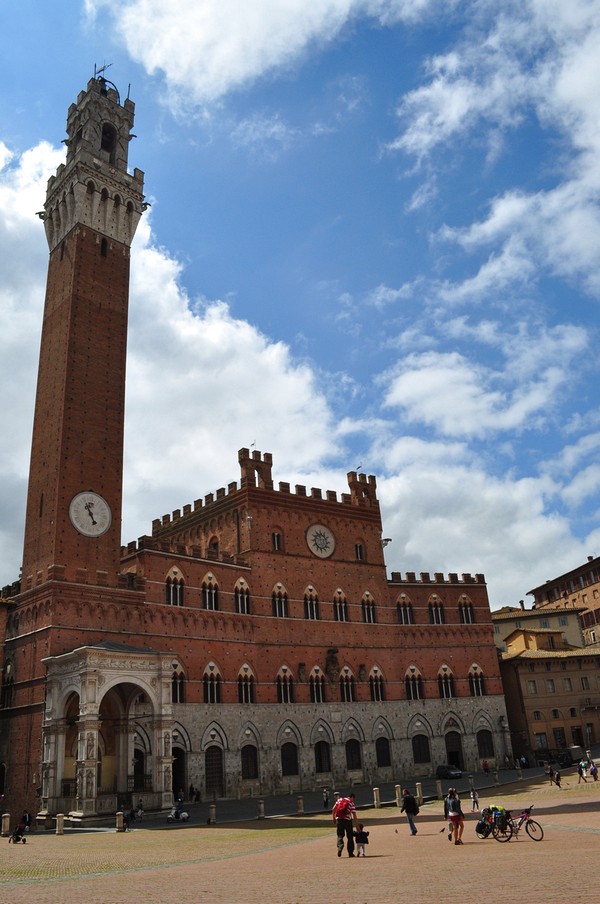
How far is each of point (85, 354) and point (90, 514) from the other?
9.19m

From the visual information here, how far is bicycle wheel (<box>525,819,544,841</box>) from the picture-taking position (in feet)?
63.3

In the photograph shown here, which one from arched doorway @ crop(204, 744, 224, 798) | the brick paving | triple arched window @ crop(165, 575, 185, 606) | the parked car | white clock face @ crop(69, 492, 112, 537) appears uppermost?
white clock face @ crop(69, 492, 112, 537)

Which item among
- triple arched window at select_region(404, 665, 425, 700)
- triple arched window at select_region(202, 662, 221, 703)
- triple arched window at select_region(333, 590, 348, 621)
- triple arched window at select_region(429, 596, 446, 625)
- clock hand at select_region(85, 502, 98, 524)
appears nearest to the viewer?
clock hand at select_region(85, 502, 98, 524)

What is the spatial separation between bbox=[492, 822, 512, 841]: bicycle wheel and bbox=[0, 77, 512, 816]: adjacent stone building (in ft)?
57.4

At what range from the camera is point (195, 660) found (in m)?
40.0

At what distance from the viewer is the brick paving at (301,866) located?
12.4 metres

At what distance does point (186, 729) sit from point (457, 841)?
21715 mm

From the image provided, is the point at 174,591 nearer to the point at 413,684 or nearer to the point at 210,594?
the point at 210,594

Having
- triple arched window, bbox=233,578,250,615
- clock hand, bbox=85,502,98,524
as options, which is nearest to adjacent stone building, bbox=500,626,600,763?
triple arched window, bbox=233,578,250,615

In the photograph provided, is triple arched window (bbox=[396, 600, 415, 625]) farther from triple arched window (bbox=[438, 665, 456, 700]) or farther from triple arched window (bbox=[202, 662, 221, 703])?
triple arched window (bbox=[202, 662, 221, 703])

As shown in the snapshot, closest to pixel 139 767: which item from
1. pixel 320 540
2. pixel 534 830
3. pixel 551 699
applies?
pixel 320 540

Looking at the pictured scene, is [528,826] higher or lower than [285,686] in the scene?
lower

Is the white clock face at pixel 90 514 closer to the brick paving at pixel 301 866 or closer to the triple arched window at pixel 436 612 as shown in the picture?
the brick paving at pixel 301 866

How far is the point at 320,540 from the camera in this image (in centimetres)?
4969
